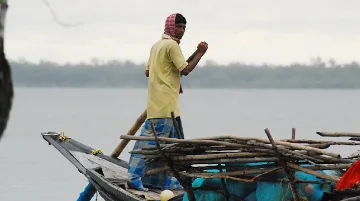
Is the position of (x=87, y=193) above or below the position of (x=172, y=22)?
below

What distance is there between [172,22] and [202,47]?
0.32 metres

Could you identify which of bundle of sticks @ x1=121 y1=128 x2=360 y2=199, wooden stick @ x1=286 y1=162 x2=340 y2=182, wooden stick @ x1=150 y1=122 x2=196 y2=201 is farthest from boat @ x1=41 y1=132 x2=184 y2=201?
wooden stick @ x1=286 y1=162 x2=340 y2=182

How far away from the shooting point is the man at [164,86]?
21.0 feet

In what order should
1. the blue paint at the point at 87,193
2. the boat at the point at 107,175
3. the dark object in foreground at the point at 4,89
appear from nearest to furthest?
the dark object in foreground at the point at 4,89
the boat at the point at 107,175
the blue paint at the point at 87,193

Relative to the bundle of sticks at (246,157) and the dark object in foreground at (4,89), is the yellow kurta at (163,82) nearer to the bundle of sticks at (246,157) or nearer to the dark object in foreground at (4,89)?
the bundle of sticks at (246,157)

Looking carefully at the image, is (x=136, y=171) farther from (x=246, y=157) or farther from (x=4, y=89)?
(x=4, y=89)

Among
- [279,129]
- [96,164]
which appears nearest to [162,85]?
[96,164]

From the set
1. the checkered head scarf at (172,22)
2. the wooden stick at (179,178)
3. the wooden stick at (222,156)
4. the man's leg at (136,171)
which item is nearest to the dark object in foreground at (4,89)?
the wooden stick at (222,156)

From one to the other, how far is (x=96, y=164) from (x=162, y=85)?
1239 mm

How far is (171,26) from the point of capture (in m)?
6.43

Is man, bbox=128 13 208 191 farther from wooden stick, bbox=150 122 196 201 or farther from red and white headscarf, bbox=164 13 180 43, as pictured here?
wooden stick, bbox=150 122 196 201

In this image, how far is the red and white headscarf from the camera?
21.0 feet

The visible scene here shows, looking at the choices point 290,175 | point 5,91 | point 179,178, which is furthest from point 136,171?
point 5,91

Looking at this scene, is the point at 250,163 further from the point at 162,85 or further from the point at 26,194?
the point at 26,194
